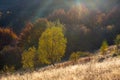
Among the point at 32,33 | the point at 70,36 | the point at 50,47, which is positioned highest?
the point at 32,33

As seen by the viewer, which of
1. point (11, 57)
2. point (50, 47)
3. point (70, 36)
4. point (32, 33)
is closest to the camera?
point (50, 47)

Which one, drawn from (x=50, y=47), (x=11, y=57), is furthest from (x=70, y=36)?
(x=50, y=47)

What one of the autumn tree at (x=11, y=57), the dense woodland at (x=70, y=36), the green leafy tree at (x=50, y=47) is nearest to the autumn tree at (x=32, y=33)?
the dense woodland at (x=70, y=36)

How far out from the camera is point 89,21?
12975 centimetres

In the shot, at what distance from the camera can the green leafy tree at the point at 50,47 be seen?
54344 millimetres

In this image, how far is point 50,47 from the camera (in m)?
54.5

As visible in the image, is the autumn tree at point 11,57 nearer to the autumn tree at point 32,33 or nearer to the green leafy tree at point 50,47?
the autumn tree at point 32,33

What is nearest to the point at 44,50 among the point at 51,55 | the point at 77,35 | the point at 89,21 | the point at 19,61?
the point at 51,55

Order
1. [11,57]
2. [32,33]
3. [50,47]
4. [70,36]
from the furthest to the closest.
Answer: [32,33], [70,36], [11,57], [50,47]

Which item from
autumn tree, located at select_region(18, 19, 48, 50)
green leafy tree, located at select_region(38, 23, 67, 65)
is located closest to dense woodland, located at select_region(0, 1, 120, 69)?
autumn tree, located at select_region(18, 19, 48, 50)

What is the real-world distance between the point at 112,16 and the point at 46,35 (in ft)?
261

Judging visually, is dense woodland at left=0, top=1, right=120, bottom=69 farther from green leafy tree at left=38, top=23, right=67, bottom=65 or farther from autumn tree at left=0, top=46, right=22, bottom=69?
green leafy tree at left=38, top=23, right=67, bottom=65

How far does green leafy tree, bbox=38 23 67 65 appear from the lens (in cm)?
5434

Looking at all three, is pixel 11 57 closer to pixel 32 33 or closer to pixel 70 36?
pixel 32 33
